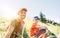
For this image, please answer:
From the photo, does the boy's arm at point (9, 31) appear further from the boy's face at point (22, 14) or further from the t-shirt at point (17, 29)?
the boy's face at point (22, 14)

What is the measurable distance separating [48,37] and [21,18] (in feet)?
1.23

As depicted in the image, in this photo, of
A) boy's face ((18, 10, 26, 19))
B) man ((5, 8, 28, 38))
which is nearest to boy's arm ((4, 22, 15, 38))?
man ((5, 8, 28, 38))

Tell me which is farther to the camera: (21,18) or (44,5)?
(44,5)

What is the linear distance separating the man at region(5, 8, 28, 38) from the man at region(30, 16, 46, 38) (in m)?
0.09

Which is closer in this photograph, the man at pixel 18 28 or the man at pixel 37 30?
the man at pixel 18 28

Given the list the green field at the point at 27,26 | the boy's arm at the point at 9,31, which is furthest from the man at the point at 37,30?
the boy's arm at the point at 9,31

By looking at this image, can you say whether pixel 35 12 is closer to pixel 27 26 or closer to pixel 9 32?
pixel 27 26

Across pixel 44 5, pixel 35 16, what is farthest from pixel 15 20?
pixel 44 5

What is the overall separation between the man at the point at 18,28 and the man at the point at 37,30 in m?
0.09

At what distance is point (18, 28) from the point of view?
2.57m

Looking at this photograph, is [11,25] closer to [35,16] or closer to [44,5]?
[35,16]

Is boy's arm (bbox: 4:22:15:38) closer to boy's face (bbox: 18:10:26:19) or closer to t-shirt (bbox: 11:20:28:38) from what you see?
t-shirt (bbox: 11:20:28:38)

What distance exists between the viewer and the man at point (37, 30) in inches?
104

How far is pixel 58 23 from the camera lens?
2785mm
